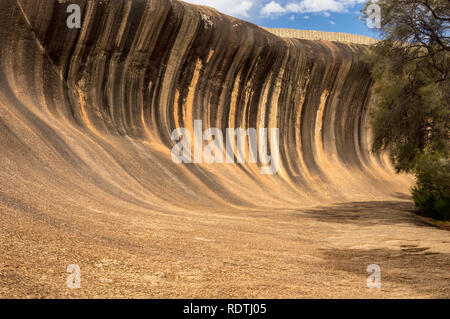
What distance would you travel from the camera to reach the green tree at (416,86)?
1212 cm

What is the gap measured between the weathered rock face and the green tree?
5.40m

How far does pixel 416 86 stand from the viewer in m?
13.3

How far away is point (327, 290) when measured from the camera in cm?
470

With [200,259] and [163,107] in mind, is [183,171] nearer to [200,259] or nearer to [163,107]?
[163,107]

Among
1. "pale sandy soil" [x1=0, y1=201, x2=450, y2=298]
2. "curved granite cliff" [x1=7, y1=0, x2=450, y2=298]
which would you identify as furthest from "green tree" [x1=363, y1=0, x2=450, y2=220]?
"pale sandy soil" [x1=0, y1=201, x2=450, y2=298]

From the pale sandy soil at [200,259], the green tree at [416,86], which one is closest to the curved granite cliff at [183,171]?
the pale sandy soil at [200,259]

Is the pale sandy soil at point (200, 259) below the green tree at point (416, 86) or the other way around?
below

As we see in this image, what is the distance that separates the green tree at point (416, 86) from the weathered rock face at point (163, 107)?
5397mm

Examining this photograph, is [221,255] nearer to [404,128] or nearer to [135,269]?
[135,269]

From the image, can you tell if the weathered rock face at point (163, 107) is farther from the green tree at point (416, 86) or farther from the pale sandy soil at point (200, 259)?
the green tree at point (416, 86)

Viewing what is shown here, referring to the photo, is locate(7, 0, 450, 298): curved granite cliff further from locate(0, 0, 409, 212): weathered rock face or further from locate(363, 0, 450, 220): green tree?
locate(363, 0, 450, 220): green tree

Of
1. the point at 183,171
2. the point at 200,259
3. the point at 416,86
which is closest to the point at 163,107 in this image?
the point at 183,171

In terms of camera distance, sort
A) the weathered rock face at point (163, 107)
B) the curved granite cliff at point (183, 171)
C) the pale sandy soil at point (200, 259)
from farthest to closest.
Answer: the weathered rock face at point (163, 107), the curved granite cliff at point (183, 171), the pale sandy soil at point (200, 259)
